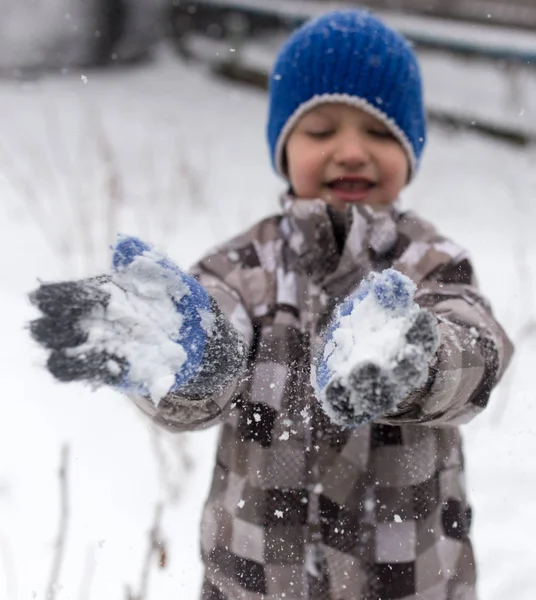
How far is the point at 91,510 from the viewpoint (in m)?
1.26

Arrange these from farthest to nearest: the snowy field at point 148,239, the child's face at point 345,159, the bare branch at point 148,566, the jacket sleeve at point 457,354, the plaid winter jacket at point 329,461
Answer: the snowy field at point 148,239
the bare branch at point 148,566
the child's face at point 345,159
the plaid winter jacket at point 329,461
the jacket sleeve at point 457,354

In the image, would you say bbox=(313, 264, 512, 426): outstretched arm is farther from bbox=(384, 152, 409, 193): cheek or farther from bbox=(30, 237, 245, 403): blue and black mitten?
bbox=(384, 152, 409, 193): cheek

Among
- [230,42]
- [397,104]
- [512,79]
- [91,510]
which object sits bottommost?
[91,510]

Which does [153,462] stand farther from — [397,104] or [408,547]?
[397,104]

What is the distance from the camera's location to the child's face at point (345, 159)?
0.86 m

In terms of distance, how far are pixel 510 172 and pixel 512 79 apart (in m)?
0.48

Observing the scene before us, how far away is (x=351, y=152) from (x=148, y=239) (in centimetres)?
111

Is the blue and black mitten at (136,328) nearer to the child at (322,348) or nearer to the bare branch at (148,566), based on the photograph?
the child at (322,348)

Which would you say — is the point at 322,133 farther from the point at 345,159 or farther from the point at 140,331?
the point at 140,331

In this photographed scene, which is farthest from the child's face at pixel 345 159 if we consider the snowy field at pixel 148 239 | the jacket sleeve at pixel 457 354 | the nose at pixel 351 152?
the snowy field at pixel 148 239

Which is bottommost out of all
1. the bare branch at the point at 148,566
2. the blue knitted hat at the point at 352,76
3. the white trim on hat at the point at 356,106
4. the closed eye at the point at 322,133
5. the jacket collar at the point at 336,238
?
the bare branch at the point at 148,566

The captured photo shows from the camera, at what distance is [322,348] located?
0.57 metres

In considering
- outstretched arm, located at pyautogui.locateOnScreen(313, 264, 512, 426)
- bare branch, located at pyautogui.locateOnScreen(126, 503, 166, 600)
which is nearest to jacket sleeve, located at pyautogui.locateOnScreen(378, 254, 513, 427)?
outstretched arm, located at pyautogui.locateOnScreen(313, 264, 512, 426)

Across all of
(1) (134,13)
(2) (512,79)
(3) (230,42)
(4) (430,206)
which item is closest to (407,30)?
(2) (512,79)
